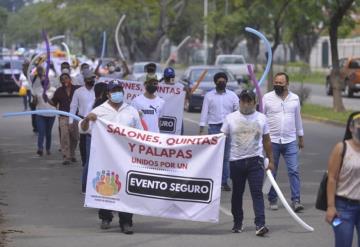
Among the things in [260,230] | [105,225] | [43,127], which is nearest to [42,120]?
[43,127]

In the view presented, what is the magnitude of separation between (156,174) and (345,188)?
331 centimetres

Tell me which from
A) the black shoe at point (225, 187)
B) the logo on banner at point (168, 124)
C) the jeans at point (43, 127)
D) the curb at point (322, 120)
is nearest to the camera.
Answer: the black shoe at point (225, 187)

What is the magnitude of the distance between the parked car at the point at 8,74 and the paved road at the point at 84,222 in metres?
24.1

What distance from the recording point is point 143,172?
10.3 metres

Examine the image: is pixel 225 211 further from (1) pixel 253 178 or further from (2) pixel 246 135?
(2) pixel 246 135

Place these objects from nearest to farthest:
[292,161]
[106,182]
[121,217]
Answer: [106,182]
[121,217]
[292,161]

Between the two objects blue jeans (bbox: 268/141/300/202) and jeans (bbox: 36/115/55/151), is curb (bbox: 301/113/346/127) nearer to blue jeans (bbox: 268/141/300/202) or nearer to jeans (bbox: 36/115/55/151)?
jeans (bbox: 36/115/55/151)

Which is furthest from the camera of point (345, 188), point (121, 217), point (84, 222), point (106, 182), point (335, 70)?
point (335, 70)

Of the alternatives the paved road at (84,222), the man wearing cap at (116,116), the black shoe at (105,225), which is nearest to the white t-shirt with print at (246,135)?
the paved road at (84,222)

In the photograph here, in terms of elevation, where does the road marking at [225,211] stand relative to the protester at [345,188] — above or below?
below

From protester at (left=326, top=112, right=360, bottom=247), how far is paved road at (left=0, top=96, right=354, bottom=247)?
8.31ft

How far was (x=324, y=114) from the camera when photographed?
28.6 m

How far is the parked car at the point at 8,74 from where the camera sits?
4056 cm

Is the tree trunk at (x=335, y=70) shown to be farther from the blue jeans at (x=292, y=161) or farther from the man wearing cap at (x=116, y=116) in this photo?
the man wearing cap at (x=116, y=116)
